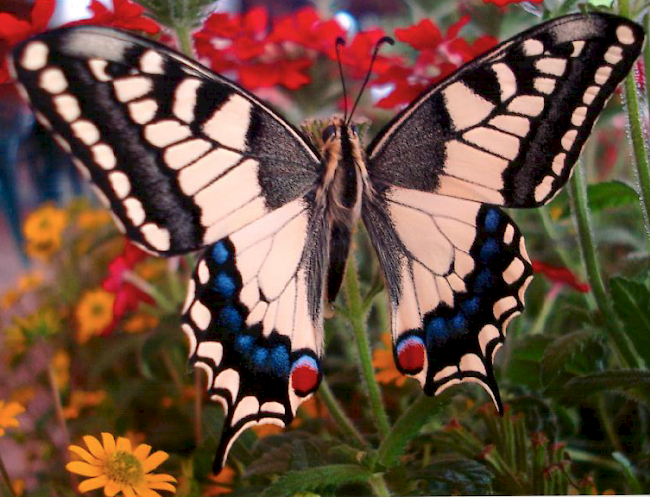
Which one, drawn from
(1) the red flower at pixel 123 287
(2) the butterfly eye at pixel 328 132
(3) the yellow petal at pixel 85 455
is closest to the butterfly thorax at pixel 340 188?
(2) the butterfly eye at pixel 328 132

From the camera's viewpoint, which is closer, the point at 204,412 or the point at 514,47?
the point at 514,47

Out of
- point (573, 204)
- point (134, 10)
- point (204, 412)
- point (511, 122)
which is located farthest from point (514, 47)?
point (204, 412)

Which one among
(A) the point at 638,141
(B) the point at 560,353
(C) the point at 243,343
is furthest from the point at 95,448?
(A) the point at 638,141

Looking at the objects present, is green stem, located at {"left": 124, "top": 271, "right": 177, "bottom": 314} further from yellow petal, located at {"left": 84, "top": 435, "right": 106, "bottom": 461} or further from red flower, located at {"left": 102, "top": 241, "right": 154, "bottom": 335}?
yellow petal, located at {"left": 84, "top": 435, "right": 106, "bottom": 461}

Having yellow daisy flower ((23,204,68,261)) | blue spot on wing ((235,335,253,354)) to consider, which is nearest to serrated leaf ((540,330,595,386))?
blue spot on wing ((235,335,253,354))

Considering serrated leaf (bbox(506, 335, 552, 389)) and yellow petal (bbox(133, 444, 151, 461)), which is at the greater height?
serrated leaf (bbox(506, 335, 552, 389))

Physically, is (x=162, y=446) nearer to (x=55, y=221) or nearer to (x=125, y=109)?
(x=125, y=109)

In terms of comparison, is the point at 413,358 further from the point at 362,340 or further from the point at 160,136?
the point at 160,136
